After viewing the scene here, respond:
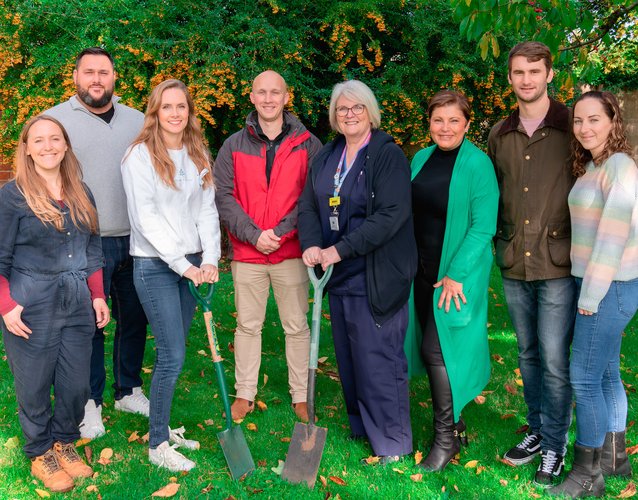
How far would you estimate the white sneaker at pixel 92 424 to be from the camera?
4305 mm

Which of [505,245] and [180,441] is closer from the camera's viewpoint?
[505,245]

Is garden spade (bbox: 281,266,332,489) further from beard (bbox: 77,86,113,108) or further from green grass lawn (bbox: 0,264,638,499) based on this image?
beard (bbox: 77,86,113,108)

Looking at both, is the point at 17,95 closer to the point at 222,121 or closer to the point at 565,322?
the point at 222,121

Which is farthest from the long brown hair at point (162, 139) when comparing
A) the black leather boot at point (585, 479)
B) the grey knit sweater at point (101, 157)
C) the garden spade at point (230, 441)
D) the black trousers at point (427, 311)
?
the black leather boot at point (585, 479)

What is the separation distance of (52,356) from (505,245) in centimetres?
268

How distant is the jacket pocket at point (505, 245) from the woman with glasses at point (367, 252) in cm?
51

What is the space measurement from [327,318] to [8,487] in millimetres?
4186

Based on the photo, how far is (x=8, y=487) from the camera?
3686mm

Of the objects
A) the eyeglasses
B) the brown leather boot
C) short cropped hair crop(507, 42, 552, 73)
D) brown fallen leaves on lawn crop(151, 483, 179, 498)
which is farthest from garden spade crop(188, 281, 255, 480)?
short cropped hair crop(507, 42, 552, 73)

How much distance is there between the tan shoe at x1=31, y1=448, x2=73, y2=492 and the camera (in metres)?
3.65

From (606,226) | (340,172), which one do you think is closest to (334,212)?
(340,172)

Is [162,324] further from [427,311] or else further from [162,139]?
[427,311]

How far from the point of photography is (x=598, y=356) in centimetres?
351

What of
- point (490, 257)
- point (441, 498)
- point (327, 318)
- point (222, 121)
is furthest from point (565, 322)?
point (222, 121)
